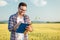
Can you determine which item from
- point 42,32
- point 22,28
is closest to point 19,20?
point 22,28

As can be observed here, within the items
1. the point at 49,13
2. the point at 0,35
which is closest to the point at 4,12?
the point at 0,35

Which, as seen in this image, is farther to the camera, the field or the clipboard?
the field

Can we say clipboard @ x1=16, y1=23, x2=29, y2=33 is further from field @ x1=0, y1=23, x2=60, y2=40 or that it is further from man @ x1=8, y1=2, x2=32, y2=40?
field @ x1=0, y1=23, x2=60, y2=40

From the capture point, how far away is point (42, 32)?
3.57 m

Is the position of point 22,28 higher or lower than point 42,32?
higher

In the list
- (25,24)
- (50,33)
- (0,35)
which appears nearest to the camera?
(25,24)

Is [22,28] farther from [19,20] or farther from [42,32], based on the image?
[42,32]

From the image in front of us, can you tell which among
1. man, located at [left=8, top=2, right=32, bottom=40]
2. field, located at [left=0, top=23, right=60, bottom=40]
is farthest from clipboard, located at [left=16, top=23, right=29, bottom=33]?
field, located at [left=0, top=23, right=60, bottom=40]

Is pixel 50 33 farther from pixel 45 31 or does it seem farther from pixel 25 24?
pixel 25 24

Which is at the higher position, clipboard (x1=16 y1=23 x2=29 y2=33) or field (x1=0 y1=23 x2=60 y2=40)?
clipboard (x1=16 y1=23 x2=29 y2=33)

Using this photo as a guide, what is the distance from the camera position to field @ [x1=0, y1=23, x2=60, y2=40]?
340cm

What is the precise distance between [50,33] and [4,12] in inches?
42.7

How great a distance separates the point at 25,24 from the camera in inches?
97.7

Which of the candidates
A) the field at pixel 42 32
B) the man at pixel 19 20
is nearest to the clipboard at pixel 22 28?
the man at pixel 19 20
